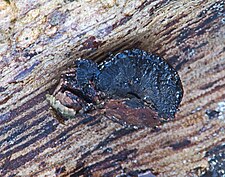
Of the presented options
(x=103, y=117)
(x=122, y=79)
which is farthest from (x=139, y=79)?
(x=103, y=117)

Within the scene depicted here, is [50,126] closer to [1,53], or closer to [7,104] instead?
[7,104]

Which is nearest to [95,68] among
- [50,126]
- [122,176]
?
[50,126]
